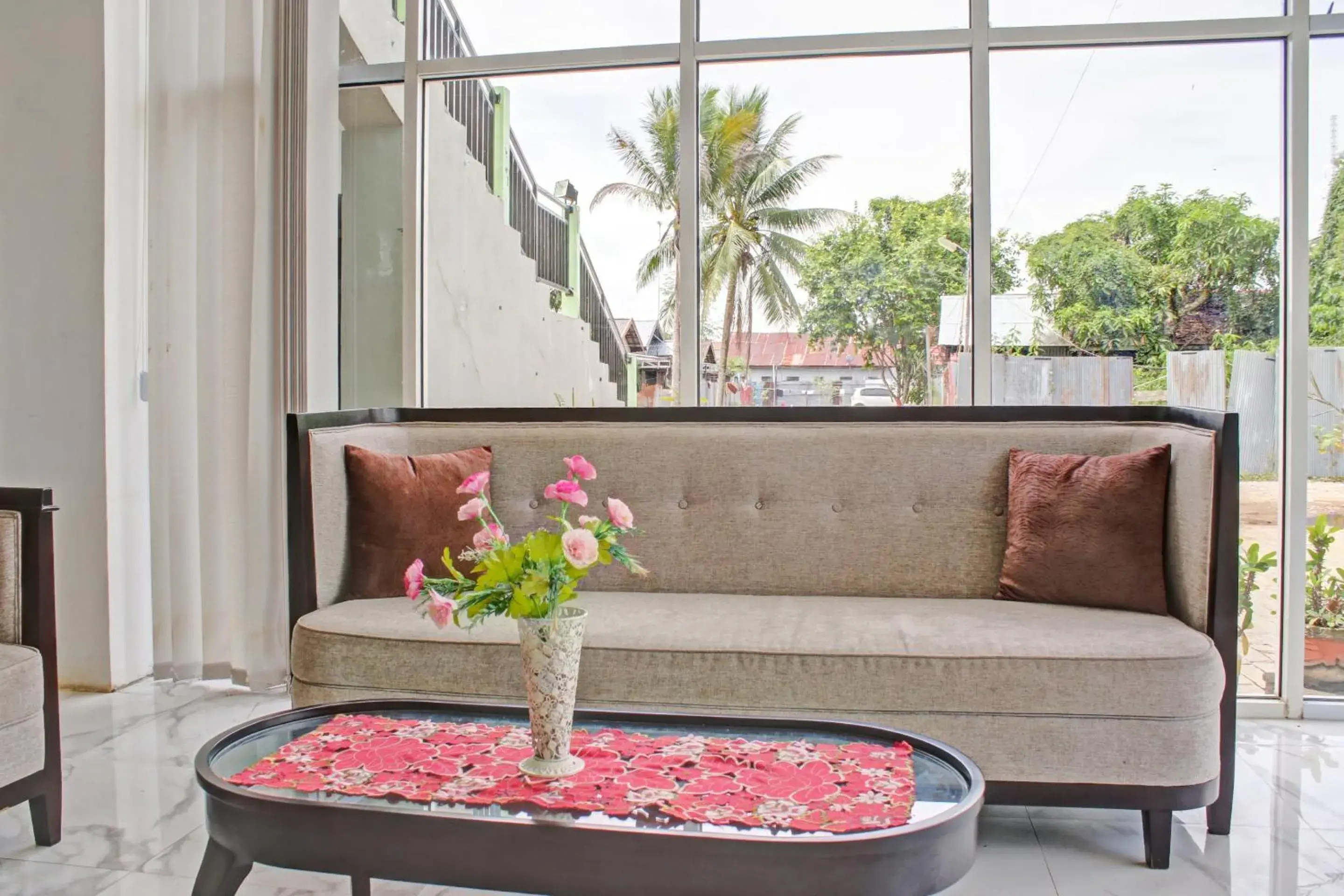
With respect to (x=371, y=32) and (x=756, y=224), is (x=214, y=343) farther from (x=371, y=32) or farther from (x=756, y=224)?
(x=756, y=224)

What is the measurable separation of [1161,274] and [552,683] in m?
2.57

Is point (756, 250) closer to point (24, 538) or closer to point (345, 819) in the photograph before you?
point (24, 538)

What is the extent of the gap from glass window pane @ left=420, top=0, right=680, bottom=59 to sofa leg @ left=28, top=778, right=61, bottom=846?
8.53 feet

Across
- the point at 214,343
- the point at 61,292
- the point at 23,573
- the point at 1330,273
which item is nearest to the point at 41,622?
the point at 23,573

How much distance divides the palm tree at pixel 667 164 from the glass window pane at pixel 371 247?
769 millimetres

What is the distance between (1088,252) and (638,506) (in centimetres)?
167

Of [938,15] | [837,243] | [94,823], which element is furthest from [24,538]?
[938,15]

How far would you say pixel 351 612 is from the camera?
2.47 meters

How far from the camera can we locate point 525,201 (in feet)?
11.7

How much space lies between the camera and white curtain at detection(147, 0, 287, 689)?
337 cm

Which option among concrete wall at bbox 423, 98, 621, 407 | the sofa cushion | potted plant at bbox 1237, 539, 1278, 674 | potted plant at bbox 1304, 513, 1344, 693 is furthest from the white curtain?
potted plant at bbox 1304, 513, 1344, 693

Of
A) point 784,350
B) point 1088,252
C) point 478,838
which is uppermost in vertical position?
point 1088,252

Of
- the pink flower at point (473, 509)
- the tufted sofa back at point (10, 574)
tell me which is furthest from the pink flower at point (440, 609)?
the tufted sofa back at point (10, 574)

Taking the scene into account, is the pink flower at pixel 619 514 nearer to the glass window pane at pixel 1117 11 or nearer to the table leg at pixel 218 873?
the table leg at pixel 218 873
